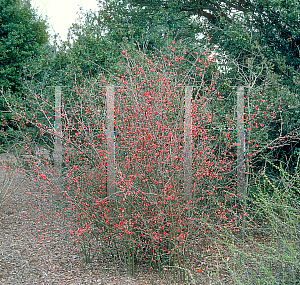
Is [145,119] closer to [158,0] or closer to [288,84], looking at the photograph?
[288,84]

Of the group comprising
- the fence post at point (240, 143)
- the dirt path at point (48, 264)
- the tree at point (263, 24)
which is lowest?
the dirt path at point (48, 264)

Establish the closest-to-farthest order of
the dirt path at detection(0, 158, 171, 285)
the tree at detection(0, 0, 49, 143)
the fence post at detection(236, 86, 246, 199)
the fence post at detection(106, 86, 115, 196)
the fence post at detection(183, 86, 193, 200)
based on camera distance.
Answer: the fence post at detection(183, 86, 193, 200) < the fence post at detection(106, 86, 115, 196) < the dirt path at detection(0, 158, 171, 285) < the fence post at detection(236, 86, 246, 199) < the tree at detection(0, 0, 49, 143)

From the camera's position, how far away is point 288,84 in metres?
6.25

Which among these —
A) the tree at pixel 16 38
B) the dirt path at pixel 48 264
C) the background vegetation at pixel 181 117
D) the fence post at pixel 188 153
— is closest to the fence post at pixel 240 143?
the background vegetation at pixel 181 117

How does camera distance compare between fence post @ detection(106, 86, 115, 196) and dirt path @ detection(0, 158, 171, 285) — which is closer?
fence post @ detection(106, 86, 115, 196)

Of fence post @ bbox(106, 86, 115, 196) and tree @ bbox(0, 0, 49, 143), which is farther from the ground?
tree @ bbox(0, 0, 49, 143)

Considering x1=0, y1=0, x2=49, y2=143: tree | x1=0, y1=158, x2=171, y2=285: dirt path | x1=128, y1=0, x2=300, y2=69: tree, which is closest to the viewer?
x1=0, y1=158, x2=171, y2=285: dirt path

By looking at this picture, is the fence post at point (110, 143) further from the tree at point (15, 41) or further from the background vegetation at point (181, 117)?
the tree at point (15, 41)

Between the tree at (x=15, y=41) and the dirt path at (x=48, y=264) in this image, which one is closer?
the dirt path at (x=48, y=264)

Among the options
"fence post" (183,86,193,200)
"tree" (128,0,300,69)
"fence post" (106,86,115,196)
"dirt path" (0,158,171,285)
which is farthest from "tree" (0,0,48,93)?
"fence post" (183,86,193,200)

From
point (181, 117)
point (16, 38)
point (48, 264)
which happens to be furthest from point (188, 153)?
point (16, 38)

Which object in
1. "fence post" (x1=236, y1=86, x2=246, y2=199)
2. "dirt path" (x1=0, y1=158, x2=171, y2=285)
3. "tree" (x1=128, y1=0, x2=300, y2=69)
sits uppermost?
"tree" (x1=128, y1=0, x2=300, y2=69)

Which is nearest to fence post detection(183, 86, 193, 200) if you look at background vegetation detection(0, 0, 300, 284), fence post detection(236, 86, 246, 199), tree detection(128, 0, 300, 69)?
background vegetation detection(0, 0, 300, 284)

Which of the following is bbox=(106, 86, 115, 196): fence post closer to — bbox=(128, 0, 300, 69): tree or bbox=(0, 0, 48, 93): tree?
bbox=(128, 0, 300, 69): tree
